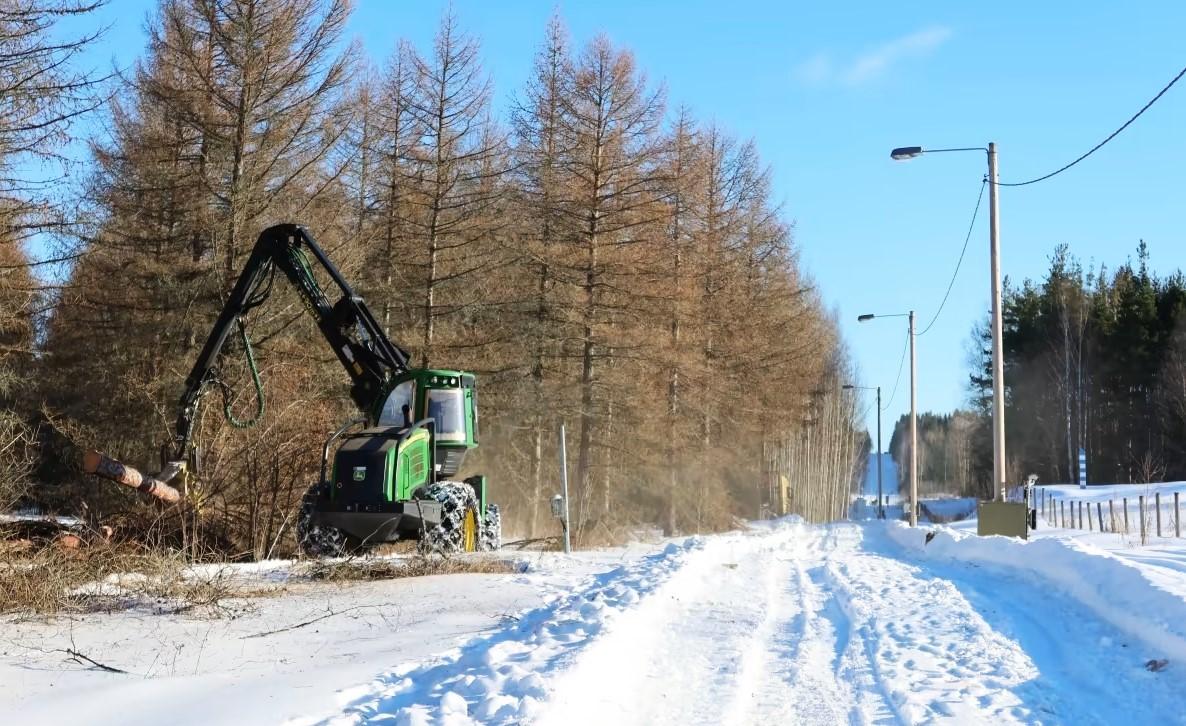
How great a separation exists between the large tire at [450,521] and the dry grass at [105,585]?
4.98 metres

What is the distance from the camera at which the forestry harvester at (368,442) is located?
54.6 ft

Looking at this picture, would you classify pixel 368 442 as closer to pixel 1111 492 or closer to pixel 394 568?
pixel 394 568

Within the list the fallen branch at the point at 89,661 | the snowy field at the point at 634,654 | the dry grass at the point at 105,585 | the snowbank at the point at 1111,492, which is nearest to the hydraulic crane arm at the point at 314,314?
the dry grass at the point at 105,585

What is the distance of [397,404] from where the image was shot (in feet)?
62.6

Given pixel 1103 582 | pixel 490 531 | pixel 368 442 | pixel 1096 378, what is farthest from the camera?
pixel 1096 378

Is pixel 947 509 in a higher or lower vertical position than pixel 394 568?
lower

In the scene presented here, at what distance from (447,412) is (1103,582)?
1161cm

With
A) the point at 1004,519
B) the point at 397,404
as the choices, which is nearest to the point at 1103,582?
the point at 1004,519

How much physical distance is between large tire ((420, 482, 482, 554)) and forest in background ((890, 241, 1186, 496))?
4592cm

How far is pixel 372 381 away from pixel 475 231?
12587 millimetres

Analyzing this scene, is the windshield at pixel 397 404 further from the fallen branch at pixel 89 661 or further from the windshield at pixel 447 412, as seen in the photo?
the fallen branch at pixel 89 661

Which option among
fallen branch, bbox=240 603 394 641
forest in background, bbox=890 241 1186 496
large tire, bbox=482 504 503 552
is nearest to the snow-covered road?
fallen branch, bbox=240 603 394 641

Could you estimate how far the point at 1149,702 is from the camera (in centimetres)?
729

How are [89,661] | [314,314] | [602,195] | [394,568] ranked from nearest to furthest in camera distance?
[89,661]
[394,568]
[314,314]
[602,195]
